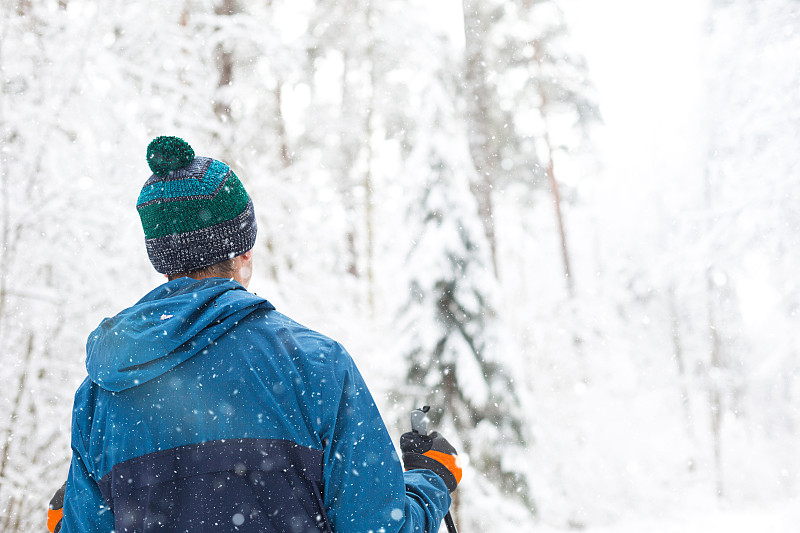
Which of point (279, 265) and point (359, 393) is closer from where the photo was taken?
point (359, 393)

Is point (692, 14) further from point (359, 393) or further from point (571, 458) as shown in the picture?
point (359, 393)

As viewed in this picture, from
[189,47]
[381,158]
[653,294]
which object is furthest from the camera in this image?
[653,294]

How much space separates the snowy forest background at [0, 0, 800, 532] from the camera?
518 centimetres

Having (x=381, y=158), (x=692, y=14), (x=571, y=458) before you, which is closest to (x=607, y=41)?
(x=692, y=14)

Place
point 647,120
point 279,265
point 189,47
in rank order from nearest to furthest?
point 189,47 → point 279,265 → point 647,120

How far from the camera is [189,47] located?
21.3ft

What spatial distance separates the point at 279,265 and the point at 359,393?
6202mm

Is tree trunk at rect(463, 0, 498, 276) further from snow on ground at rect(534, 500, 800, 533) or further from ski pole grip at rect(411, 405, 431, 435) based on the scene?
ski pole grip at rect(411, 405, 431, 435)

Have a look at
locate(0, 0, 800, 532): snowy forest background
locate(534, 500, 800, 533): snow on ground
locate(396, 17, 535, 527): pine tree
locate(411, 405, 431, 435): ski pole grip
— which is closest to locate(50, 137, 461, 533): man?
locate(411, 405, 431, 435): ski pole grip

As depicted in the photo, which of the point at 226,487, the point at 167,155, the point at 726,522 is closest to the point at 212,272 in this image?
the point at 167,155

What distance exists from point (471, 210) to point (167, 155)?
492cm

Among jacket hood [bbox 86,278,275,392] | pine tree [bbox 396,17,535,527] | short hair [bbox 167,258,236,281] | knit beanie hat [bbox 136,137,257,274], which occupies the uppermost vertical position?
knit beanie hat [bbox 136,137,257,274]

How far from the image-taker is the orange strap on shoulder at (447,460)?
1.63m

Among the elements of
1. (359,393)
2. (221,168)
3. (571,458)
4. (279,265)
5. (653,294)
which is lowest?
(571,458)
